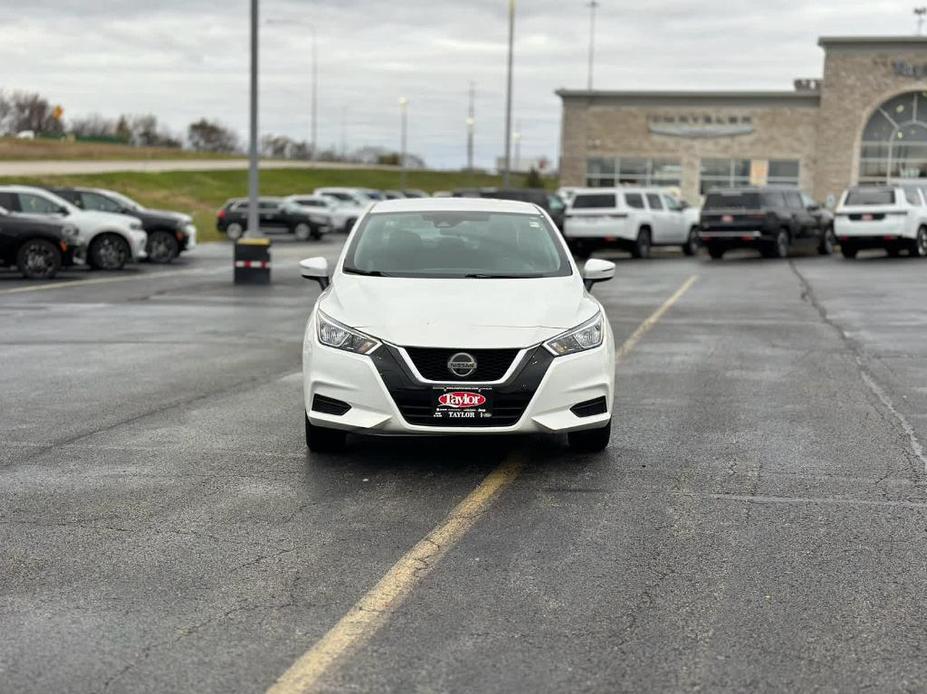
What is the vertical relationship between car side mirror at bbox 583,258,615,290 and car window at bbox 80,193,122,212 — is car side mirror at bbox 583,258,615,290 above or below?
above

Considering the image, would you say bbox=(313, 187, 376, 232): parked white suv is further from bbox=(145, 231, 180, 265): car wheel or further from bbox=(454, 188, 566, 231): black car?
bbox=(145, 231, 180, 265): car wheel

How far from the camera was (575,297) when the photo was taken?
7758mm

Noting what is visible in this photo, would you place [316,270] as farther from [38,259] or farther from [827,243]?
[827,243]

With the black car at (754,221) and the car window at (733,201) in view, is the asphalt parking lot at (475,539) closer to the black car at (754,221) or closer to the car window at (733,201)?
the black car at (754,221)

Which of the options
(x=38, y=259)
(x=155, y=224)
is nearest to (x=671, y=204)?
(x=155, y=224)

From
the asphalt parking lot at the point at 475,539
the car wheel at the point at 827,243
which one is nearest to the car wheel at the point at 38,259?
the asphalt parking lot at the point at 475,539

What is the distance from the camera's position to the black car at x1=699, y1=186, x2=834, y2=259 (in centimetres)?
3045

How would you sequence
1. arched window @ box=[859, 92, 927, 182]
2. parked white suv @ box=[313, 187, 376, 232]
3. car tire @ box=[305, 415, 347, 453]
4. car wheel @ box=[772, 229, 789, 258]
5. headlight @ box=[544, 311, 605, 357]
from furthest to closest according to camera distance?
arched window @ box=[859, 92, 927, 182] → parked white suv @ box=[313, 187, 376, 232] → car wheel @ box=[772, 229, 789, 258] → car tire @ box=[305, 415, 347, 453] → headlight @ box=[544, 311, 605, 357]

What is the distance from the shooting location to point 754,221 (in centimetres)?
3045

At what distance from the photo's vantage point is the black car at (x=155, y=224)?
29.0m

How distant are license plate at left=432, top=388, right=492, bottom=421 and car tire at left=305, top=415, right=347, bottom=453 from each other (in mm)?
895

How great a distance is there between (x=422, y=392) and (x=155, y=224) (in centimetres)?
2357

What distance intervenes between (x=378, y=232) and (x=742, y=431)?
288cm

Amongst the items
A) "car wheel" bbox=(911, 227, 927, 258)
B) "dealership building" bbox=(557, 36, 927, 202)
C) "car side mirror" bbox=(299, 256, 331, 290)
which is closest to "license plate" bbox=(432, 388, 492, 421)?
"car side mirror" bbox=(299, 256, 331, 290)
